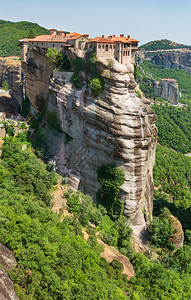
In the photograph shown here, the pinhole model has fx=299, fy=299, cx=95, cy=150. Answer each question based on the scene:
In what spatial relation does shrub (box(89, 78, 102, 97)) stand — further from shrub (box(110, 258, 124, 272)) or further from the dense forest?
shrub (box(110, 258, 124, 272))

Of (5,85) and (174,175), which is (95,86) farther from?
(174,175)

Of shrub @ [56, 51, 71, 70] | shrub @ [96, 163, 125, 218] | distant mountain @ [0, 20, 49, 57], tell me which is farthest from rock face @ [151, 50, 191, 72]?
shrub @ [96, 163, 125, 218]

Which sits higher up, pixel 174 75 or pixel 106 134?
pixel 174 75

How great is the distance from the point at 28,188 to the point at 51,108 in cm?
1569

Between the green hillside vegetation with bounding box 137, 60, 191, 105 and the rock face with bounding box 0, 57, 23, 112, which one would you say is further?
the green hillside vegetation with bounding box 137, 60, 191, 105

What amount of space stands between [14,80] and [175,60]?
154 metres

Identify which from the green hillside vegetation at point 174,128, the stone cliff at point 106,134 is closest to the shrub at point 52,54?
the stone cliff at point 106,134

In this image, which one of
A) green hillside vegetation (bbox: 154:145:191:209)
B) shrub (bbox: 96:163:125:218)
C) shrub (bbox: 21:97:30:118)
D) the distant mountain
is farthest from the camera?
the distant mountain

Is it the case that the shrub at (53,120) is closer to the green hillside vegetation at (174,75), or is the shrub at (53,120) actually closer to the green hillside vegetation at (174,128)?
the green hillside vegetation at (174,128)

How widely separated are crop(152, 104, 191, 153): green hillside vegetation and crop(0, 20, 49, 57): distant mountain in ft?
158

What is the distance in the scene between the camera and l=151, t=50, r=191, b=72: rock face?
19175 cm

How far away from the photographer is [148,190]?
141 ft

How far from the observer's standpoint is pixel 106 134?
36.7 meters

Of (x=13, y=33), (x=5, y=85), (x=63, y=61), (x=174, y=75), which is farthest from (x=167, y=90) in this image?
(x=63, y=61)
